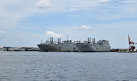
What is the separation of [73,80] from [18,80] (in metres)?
7.64

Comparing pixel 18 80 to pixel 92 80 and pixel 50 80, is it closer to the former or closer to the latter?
pixel 50 80

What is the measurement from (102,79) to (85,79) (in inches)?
95.9

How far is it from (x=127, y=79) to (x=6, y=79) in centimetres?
1735

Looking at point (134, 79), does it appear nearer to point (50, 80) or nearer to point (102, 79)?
point (102, 79)

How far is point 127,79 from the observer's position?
34.7m

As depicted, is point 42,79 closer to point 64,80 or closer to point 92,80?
point 64,80

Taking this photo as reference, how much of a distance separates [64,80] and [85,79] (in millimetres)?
3265

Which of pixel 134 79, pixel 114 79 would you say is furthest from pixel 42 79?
pixel 134 79

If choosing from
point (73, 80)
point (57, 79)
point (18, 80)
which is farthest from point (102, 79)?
point (18, 80)

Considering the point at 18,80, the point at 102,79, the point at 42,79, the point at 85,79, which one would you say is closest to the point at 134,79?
the point at 102,79

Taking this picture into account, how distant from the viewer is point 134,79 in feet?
114

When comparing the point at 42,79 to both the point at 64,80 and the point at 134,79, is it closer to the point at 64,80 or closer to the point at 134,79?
the point at 64,80

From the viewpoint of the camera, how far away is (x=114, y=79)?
1363 inches

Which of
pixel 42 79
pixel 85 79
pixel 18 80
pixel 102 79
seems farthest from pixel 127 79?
pixel 18 80
